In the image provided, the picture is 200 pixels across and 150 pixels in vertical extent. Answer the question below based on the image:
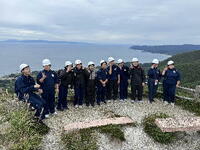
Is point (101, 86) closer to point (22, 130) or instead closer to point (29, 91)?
point (29, 91)

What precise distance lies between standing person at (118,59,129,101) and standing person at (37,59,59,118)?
9.93ft

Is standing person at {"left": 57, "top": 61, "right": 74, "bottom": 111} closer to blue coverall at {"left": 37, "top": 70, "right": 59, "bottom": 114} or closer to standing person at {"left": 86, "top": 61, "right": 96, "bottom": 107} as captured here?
blue coverall at {"left": 37, "top": 70, "right": 59, "bottom": 114}

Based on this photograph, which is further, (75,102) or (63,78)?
(75,102)

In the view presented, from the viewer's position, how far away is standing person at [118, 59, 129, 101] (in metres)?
11.4

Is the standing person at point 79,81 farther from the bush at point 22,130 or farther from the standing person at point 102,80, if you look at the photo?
the bush at point 22,130

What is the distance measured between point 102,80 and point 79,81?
40.5 inches

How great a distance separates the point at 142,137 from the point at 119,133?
2.43ft

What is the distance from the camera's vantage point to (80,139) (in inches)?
307

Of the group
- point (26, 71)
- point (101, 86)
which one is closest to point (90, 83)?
point (101, 86)

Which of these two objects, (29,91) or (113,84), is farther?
(113,84)

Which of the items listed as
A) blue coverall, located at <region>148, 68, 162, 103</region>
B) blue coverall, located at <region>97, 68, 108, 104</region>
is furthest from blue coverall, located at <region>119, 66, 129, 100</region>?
blue coverall, located at <region>148, 68, 162, 103</region>

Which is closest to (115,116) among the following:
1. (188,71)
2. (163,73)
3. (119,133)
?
(119,133)

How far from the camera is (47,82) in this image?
9.33m

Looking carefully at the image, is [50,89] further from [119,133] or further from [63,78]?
[119,133]
